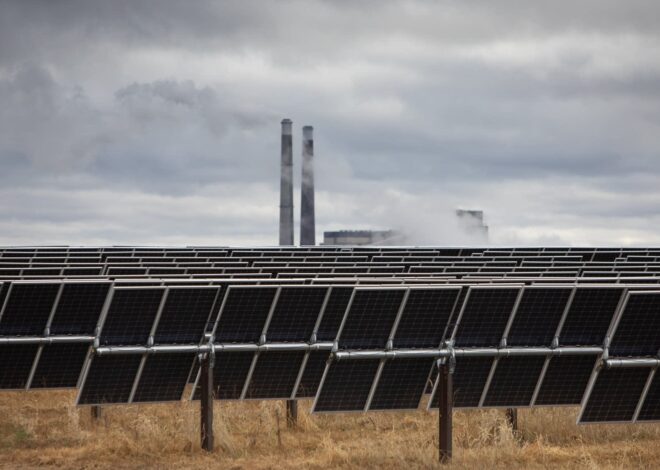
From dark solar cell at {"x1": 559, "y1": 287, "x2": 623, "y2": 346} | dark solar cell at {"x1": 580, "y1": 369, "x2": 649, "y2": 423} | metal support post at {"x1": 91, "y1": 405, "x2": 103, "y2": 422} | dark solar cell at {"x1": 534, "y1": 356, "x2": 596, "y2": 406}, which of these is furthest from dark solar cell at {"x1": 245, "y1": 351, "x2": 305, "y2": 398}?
metal support post at {"x1": 91, "y1": 405, "x2": 103, "y2": 422}

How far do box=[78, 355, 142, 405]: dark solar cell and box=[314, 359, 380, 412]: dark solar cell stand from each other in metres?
2.94

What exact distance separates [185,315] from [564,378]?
5.70 metres

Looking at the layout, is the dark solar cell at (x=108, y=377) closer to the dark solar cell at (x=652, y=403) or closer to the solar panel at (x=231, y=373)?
the solar panel at (x=231, y=373)

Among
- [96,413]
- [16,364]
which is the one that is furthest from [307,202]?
[16,364]

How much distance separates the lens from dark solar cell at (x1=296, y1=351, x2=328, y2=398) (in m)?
18.9

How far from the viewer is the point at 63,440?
19734 mm

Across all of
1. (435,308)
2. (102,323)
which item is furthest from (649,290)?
(102,323)

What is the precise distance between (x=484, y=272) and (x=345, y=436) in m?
9.66

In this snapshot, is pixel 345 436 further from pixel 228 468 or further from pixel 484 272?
pixel 484 272

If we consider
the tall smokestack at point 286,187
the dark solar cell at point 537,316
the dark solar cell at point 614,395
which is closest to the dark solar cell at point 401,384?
the dark solar cell at point 537,316

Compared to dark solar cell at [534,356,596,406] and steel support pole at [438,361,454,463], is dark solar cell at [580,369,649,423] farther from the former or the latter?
steel support pole at [438,361,454,463]

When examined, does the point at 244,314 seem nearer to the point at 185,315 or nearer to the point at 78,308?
the point at 185,315

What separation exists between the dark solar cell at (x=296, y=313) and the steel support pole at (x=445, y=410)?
2.49 metres

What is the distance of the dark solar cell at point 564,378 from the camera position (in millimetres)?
17516
